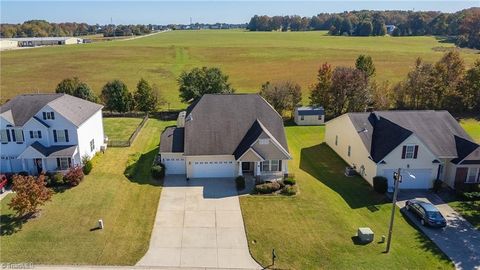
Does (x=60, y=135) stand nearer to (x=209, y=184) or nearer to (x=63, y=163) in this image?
(x=63, y=163)

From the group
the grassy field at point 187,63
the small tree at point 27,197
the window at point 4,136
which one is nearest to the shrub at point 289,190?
the small tree at point 27,197

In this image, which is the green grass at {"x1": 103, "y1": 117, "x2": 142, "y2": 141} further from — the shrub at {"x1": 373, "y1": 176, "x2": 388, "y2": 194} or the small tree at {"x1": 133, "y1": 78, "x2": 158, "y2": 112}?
the shrub at {"x1": 373, "y1": 176, "x2": 388, "y2": 194}

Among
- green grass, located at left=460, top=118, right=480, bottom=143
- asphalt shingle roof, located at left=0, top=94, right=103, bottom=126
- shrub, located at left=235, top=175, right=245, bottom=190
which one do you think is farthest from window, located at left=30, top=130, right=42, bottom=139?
green grass, located at left=460, top=118, right=480, bottom=143

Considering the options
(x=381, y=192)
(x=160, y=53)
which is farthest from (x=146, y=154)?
(x=160, y=53)

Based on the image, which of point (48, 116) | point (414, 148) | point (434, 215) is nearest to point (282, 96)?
point (414, 148)

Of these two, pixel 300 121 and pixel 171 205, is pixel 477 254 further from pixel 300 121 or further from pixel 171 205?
pixel 300 121

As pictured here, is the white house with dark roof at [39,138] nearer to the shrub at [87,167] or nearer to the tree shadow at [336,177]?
the shrub at [87,167]

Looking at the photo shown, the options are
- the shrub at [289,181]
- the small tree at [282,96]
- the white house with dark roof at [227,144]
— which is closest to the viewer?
the shrub at [289,181]
